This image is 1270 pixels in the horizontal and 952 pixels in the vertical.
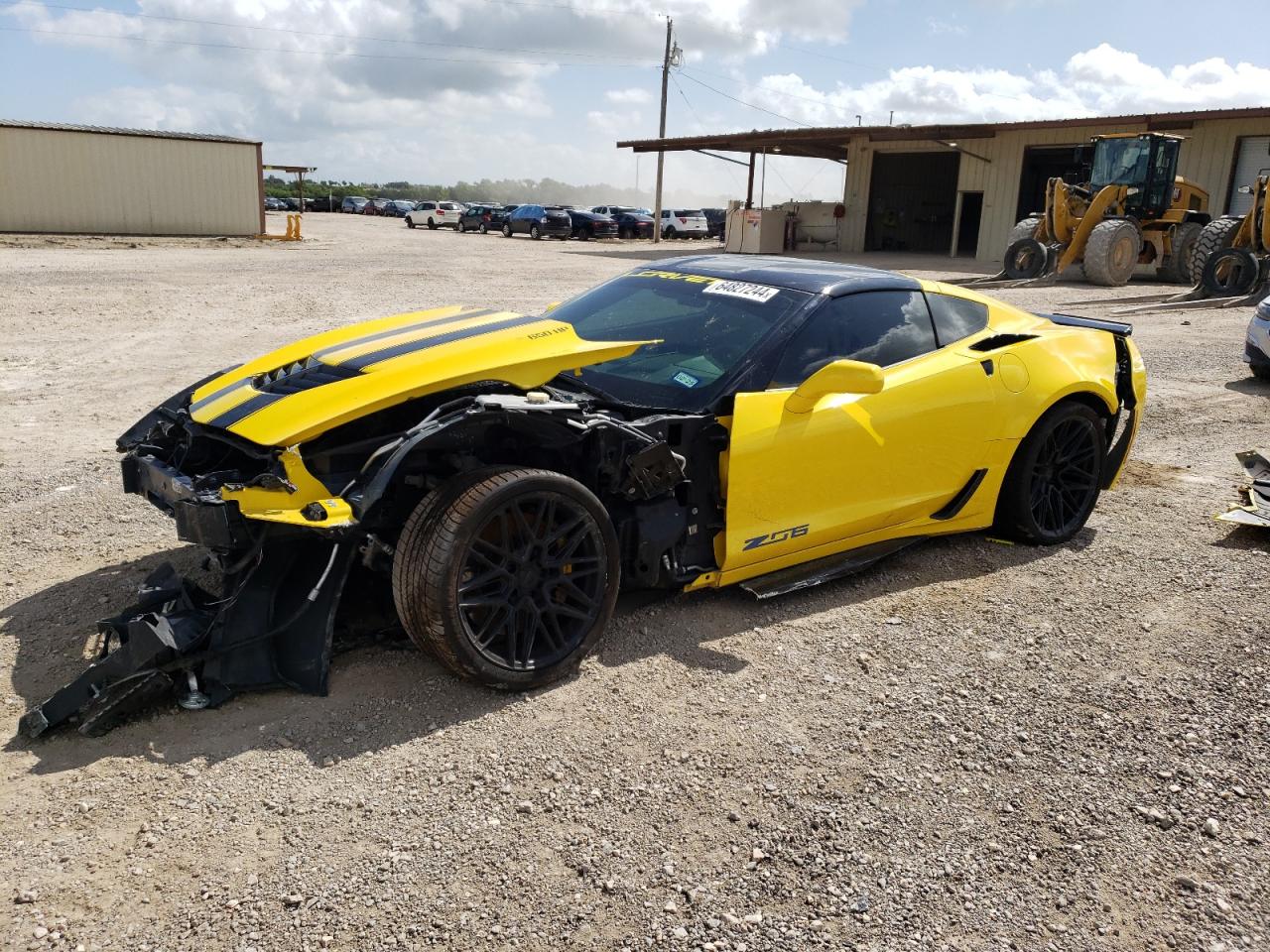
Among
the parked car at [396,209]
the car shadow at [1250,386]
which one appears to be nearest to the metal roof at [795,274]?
the car shadow at [1250,386]

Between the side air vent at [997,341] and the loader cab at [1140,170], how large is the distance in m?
18.2

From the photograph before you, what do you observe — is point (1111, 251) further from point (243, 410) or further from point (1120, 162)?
point (243, 410)

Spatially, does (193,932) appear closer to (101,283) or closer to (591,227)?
(101,283)

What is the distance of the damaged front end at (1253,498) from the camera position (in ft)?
17.8

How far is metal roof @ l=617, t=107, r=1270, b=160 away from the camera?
26.1 meters

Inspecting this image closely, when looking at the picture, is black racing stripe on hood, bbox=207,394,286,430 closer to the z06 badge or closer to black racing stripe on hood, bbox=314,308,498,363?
black racing stripe on hood, bbox=314,308,498,363

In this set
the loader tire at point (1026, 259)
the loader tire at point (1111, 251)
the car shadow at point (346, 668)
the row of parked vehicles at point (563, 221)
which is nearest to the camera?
the car shadow at point (346, 668)

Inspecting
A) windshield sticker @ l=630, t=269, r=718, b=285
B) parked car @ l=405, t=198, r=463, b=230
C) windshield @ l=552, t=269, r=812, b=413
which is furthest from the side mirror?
parked car @ l=405, t=198, r=463, b=230

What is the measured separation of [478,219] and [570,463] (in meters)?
43.5

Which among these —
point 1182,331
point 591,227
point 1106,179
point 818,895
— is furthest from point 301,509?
point 591,227

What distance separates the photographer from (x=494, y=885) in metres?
2.61

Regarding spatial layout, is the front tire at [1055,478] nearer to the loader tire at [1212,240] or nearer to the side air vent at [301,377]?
the side air vent at [301,377]

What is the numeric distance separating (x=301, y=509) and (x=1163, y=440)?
6920mm

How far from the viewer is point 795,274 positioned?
4.71 m
